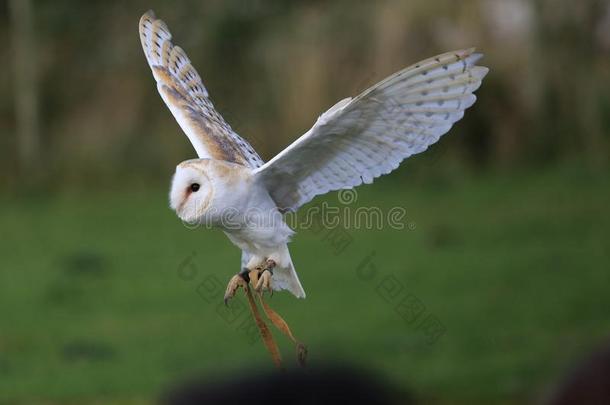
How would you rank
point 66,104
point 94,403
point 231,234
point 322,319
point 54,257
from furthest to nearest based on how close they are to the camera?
point 66,104, point 54,257, point 322,319, point 94,403, point 231,234

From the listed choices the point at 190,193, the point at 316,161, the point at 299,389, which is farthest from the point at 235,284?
the point at 299,389

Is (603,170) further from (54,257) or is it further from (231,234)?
(231,234)

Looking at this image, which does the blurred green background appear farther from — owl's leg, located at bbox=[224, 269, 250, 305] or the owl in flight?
owl's leg, located at bbox=[224, 269, 250, 305]

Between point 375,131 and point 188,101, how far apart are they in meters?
0.94

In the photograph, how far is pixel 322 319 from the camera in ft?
42.9

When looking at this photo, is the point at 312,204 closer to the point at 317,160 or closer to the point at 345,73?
the point at 345,73

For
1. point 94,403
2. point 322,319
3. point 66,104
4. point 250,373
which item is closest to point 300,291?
point 250,373

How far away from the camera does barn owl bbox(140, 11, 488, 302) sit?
4.06m

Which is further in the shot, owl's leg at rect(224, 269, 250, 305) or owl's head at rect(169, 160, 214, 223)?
owl's leg at rect(224, 269, 250, 305)

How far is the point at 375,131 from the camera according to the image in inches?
172

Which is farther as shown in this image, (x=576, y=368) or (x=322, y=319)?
(x=322, y=319)

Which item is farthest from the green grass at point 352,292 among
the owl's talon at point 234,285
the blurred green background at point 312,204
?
the owl's talon at point 234,285

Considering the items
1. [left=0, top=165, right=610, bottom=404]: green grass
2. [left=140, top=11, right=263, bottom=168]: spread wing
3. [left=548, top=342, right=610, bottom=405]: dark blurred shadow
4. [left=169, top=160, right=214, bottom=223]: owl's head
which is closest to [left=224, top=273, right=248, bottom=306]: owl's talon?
[left=169, top=160, right=214, bottom=223]: owl's head

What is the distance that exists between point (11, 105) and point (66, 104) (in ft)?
3.70
